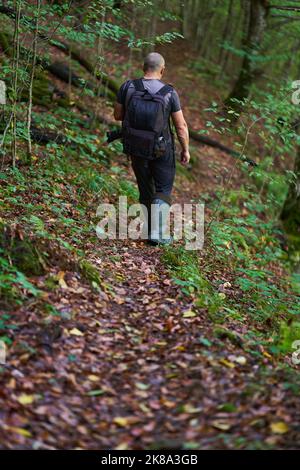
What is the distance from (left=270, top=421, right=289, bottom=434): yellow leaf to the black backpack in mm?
3734

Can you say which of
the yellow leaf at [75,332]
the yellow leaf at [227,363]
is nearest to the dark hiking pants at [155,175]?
the yellow leaf at [75,332]

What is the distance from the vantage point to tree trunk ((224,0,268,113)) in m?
15.2

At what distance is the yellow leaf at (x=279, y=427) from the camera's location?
3.43 m

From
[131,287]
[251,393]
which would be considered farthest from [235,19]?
[251,393]

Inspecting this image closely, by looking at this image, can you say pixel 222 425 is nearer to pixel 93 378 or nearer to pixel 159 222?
pixel 93 378

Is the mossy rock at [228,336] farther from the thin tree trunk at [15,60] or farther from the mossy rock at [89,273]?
the thin tree trunk at [15,60]

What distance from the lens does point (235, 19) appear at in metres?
24.8

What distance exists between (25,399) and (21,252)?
1.69 meters

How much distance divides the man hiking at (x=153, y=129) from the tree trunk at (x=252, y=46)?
28.0ft

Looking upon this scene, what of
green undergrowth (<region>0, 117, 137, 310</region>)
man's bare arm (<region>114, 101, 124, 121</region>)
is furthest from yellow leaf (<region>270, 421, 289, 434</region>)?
man's bare arm (<region>114, 101, 124, 121</region>)

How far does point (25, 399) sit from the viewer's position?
361cm

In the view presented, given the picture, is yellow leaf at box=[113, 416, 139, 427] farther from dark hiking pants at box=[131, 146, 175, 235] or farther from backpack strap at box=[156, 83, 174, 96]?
backpack strap at box=[156, 83, 174, 96]

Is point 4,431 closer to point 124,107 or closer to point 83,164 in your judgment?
point 124,107
